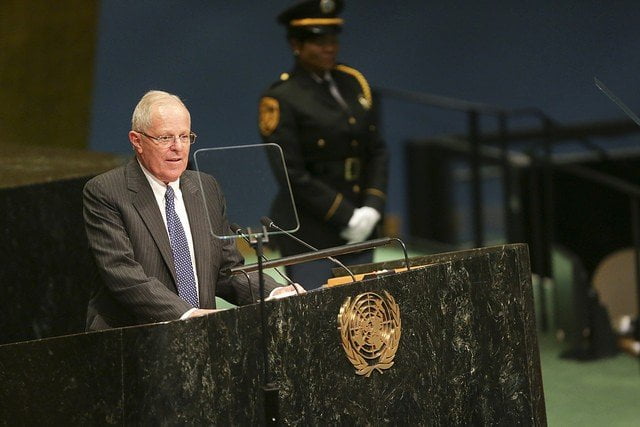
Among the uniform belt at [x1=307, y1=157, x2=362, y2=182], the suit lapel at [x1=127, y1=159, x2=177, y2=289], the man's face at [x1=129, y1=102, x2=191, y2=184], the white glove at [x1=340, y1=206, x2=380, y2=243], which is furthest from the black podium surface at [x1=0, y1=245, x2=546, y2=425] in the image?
the uniform belt at [x1=307, y1=157, x2=362, y2=182]

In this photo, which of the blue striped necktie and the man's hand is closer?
the man's hand

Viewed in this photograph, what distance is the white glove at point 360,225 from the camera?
464cm

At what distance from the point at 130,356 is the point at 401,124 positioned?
4816 mm

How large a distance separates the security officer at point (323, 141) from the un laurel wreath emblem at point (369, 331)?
147cm

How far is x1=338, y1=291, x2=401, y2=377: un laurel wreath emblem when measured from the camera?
118 inches

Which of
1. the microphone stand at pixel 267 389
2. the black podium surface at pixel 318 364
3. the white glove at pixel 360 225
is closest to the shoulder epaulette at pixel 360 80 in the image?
the white glove at pixel 360 225

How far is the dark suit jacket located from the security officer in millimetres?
1234

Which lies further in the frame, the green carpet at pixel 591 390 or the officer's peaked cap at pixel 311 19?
the green carpet at pixel 591 390

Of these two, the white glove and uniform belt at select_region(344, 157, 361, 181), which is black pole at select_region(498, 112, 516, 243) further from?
the white glove

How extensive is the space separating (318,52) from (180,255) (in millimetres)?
Result: 1580

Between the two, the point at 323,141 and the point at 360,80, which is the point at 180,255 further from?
the point at 360,80

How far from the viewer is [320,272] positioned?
454cm

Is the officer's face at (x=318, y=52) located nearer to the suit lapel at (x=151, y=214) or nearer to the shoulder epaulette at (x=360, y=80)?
the shoulder epaulette at (x=360, y=80)

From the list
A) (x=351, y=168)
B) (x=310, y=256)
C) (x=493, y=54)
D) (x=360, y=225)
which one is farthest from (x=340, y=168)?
(x=493, y=54)
